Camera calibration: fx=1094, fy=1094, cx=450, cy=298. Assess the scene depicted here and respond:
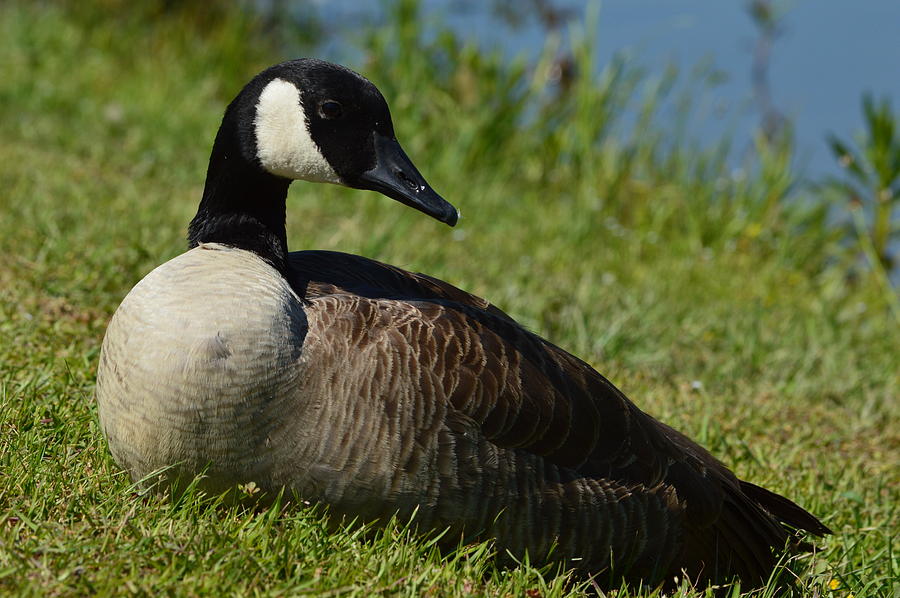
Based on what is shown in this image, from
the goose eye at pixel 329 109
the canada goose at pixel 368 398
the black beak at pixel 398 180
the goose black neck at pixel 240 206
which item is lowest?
the canada goose at pixel 368 398

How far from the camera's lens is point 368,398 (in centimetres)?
307

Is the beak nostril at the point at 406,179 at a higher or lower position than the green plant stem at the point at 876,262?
lower

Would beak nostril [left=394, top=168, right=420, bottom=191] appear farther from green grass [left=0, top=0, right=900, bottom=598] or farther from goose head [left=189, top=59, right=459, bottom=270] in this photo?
green grass [left=0, top=0, right=900, bottom=598]

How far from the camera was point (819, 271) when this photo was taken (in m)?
8.85

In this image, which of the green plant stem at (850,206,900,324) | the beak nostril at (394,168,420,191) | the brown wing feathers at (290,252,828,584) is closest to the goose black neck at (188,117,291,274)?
the brown wing feathers at (290,252,828,584)

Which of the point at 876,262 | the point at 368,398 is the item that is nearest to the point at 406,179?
the point at 368,398

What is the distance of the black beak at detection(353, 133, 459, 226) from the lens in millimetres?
3395

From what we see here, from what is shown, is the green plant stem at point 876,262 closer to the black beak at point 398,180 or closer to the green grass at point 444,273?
the green grass at point 444,273

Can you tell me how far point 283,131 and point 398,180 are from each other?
39 cm

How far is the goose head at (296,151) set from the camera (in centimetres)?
341

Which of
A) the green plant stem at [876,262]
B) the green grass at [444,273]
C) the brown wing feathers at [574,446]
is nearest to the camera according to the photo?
the green grass at [444,273]

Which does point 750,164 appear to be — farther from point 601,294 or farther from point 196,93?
point 196,93

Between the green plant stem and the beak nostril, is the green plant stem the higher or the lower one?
the higher one

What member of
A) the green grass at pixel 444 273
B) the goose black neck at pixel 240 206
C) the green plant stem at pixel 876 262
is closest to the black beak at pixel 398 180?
the goose black neck at pixel 240 206
